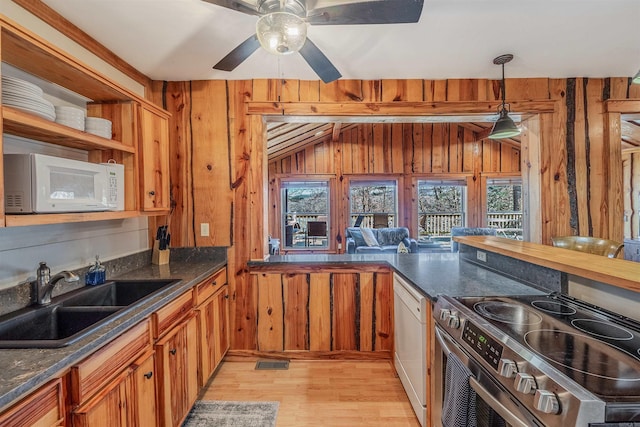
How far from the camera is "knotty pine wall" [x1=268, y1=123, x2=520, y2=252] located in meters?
7.37

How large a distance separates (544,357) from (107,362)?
158cm

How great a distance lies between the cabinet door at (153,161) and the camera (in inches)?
77.8

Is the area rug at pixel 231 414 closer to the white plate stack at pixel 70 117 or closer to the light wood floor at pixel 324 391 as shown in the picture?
the light wood floor at pixel 324 391

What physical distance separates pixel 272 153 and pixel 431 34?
5031 millimetres

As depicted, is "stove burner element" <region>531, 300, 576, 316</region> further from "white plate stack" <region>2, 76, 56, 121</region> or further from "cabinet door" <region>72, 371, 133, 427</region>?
"white plate stack" <region>2, 76, 56, 121</region>

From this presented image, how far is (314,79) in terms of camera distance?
8.69 ft

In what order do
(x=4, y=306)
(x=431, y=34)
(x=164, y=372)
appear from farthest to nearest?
1. (x=431, y=34)
2. (x=164, y=372)
3. (x=4, y=306)

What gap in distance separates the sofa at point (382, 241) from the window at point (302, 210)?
3.66 feet

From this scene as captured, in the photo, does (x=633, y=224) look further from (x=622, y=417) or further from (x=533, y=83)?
(x=622, y=417)

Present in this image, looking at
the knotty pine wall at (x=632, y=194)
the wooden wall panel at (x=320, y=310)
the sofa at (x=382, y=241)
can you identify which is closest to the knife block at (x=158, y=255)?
the wooden wall panel at (x=320, y=310)

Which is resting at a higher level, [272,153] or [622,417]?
[272,153]

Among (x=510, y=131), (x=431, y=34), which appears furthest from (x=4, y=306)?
(x=510, y=131)

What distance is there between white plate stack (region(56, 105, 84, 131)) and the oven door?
2109 millimetres

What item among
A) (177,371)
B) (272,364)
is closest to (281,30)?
(177,371)
